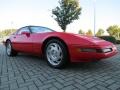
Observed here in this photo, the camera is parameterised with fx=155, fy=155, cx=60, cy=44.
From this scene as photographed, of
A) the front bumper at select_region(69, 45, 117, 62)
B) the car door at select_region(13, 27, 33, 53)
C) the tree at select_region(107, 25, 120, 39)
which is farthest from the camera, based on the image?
the tree at select_region(107, 25, 120, 39)

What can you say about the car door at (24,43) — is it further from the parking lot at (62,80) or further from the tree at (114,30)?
the tree at (114,30)

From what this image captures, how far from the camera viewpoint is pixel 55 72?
11.3ft

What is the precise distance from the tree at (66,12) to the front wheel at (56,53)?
554 inches

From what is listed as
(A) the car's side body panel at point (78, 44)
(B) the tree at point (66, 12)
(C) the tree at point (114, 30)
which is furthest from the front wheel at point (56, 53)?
(C) the tree at point (114, 30)

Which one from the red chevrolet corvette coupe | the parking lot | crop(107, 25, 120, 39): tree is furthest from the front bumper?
crop(107, 25, 120, 39): tree

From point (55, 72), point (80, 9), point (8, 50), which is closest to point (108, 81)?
point (55, 72)

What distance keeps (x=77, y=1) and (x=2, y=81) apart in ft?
56.9

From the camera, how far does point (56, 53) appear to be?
371 centimetres

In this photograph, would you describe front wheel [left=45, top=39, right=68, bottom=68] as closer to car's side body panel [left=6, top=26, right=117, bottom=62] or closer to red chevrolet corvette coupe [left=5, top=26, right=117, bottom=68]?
red chevrolet corvette coupe [left=5, top=26, right=117, bottom=68]

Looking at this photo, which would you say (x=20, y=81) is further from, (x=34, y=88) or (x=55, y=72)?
(x=55, y=72)

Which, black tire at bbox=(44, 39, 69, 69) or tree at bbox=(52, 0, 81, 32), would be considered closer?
black tire at bbox=(44, 39, 69, 69)

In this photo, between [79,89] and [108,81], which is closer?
[79,89]

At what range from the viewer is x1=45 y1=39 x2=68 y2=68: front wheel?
350 centimetres

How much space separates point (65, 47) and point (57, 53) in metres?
0.30
